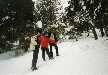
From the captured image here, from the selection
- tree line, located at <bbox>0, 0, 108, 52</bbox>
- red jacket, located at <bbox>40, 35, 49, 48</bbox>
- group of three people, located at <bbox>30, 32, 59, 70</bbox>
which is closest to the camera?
group of three people, located at <bbox>30, 32, 59, 70</bbox>

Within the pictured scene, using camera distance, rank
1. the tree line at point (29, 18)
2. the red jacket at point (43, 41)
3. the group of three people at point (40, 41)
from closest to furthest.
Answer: the group of three people at point (40, 41) → the red jacket at point (43, 41) → the tree line at point (29, 18)

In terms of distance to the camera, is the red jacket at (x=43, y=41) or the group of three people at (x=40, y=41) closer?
the group of three people at (x=40, y=41)

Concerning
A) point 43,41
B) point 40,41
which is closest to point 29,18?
point 43,41

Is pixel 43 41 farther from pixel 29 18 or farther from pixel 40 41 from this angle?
pixel 29 18

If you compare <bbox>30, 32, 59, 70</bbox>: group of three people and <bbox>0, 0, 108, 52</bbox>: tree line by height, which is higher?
<bbox>0, 0, 108, 52</bbox>: tree line

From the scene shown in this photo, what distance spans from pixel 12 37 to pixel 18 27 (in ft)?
5.71

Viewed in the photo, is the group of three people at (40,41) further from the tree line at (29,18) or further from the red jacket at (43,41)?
the tree line at (29,18)

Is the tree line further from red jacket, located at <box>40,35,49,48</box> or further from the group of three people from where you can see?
red jacket, located at <box>40,35,49,48</box>

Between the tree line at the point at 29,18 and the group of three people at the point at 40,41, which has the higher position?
the tree line at the point at 29,18

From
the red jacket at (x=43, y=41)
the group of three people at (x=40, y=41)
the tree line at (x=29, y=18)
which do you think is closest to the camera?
the group of three people at (x=40, y=41)

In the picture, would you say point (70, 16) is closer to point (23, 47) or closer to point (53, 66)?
point (23, 47)

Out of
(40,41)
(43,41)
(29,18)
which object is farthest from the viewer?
(29,18)

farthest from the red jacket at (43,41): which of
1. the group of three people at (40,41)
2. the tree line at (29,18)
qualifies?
the tree line at (29,18)

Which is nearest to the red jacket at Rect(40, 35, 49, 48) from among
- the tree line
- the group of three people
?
the group of three people
